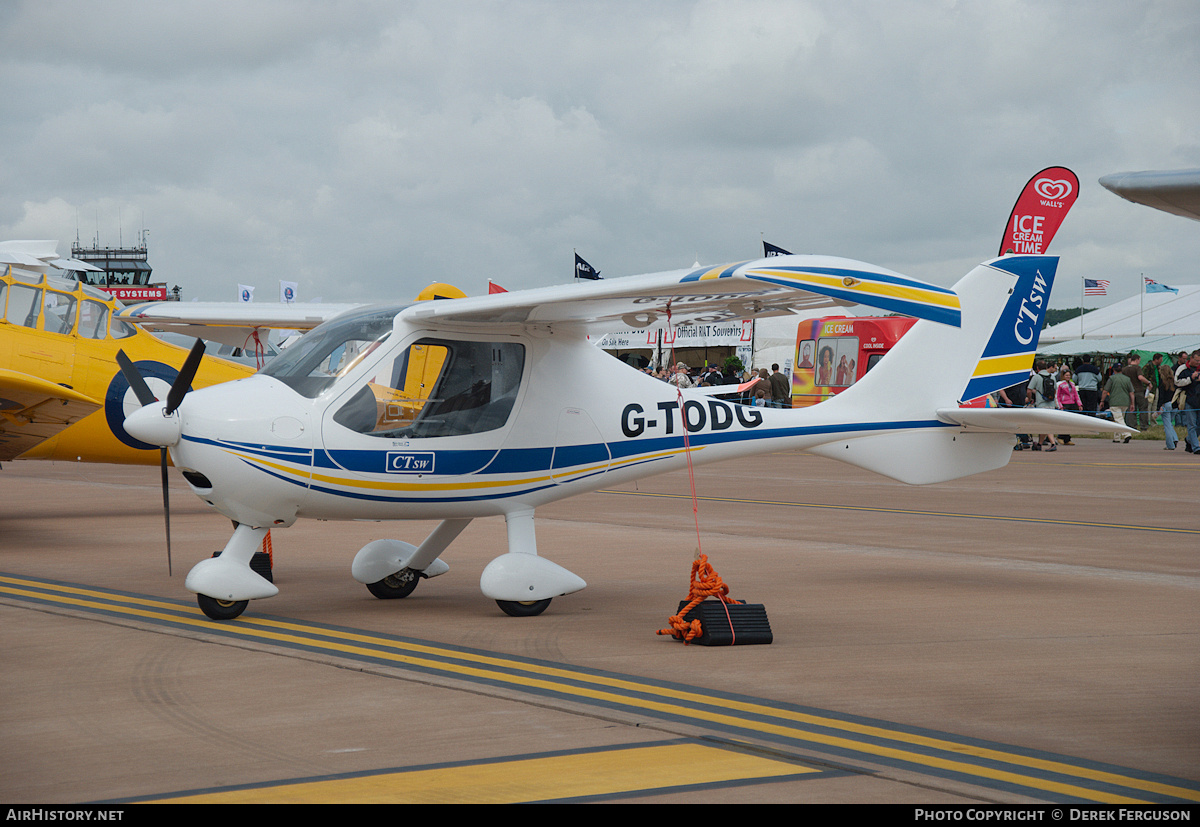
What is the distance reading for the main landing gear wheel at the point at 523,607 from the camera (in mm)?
8422

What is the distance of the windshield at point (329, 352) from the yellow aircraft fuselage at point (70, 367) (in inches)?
187

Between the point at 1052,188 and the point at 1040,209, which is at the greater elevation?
the point at 1052,188

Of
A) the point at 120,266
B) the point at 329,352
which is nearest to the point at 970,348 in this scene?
the point at 329,352

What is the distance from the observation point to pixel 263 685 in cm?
622

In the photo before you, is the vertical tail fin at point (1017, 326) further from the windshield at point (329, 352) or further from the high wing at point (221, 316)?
the high wing at point (221, 316)

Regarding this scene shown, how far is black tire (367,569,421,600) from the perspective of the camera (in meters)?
9.40

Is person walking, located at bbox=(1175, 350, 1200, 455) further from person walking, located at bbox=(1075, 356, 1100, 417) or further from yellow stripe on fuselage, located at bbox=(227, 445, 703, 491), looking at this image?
yellow stripe on fuselage, located at bbox=(227, 445, 703, 491)

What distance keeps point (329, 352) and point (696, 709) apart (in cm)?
395

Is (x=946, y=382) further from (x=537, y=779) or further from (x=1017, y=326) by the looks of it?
(x=537, y=779)

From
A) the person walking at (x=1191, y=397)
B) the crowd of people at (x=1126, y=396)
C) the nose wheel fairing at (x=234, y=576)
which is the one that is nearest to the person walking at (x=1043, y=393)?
the crowd of people at (x=1126, y=396)

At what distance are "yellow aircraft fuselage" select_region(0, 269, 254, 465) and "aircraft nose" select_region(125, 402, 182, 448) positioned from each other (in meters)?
4.79

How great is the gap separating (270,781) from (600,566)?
22.4ft

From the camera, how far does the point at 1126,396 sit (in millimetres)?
30344
